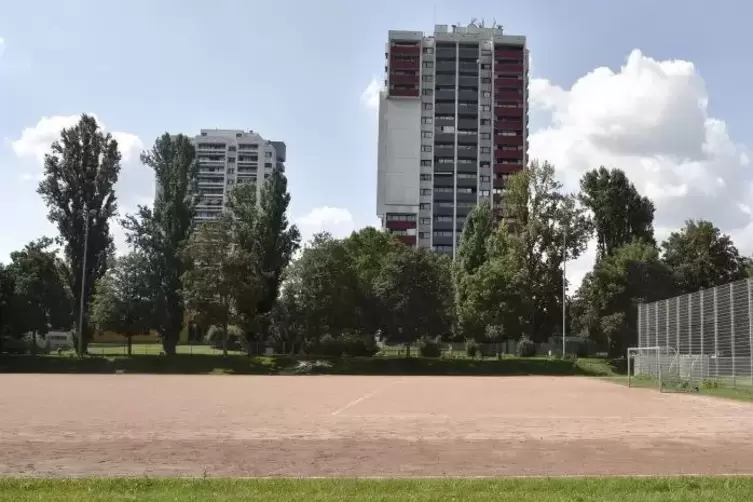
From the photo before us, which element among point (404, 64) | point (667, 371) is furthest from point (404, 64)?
point (667, 371)

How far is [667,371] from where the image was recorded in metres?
40.5

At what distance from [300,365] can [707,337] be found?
28.3 m

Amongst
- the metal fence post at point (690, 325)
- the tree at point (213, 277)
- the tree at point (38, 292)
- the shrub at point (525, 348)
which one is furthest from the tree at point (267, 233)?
the metal fence post at point (690, 325)

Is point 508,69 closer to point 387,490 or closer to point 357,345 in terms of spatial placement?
point 357,345

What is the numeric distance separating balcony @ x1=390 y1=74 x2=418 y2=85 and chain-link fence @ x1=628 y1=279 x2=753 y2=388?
8992cm

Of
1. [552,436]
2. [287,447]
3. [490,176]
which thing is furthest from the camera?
[490,176]

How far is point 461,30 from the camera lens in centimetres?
13275

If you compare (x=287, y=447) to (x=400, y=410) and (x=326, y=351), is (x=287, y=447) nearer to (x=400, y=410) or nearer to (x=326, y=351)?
(x=400, y=410)

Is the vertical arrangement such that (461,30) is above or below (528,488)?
above

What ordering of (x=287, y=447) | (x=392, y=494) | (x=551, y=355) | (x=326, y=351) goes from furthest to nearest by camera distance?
(x=551, y=355)
(x=326, y=351)
(x=287, y=447)
(x=392, y=494)

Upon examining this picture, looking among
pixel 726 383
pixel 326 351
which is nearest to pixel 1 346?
pixel 326 351

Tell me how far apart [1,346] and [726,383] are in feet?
168

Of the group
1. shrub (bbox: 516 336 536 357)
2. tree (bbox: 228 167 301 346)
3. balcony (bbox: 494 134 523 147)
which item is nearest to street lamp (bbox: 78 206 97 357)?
tree (bbox: 228 167 301 346)

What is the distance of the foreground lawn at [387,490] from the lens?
24.9ft
